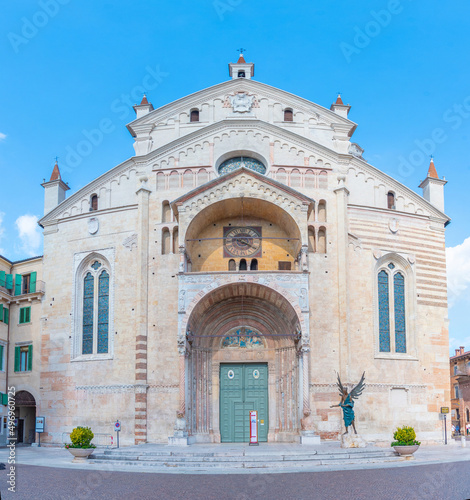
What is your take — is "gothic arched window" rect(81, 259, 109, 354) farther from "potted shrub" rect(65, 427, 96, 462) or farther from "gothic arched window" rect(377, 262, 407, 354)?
"gothic arched window" rect(377, 262, 407, 354)

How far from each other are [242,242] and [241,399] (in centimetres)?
777

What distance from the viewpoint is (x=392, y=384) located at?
1248 inches

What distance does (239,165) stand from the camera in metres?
34.1

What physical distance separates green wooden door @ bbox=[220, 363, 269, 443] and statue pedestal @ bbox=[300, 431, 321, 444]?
328 cm

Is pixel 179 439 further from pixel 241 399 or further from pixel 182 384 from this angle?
pixel 241 399

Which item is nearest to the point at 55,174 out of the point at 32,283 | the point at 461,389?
the point at 32,283

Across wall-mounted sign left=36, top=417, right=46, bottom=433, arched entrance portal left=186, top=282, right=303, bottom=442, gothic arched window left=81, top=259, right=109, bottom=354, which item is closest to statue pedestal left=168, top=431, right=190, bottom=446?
arched entrance portal left=186, top=282, right=303, bottom=442

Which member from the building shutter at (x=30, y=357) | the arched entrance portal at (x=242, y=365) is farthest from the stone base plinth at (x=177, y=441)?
the building shutter at (x=30, y=357)

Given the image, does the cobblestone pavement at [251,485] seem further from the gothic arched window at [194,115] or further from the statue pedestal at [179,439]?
the gothic arched window at [194,115]

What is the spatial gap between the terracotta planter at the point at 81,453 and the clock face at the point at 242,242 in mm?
12328

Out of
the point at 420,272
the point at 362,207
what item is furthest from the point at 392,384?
the point at 362,207

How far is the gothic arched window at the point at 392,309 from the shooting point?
107 ft

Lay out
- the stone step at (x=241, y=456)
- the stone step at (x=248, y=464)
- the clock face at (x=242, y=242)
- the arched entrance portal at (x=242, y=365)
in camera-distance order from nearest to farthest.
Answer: the stone step at (x=248, y=464) → the stone step at (x=241, y=456) → the arched entrance portal at (x=242, y=365) → the clock face at (x=242, y=242)

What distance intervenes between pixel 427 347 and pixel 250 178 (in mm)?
12208
